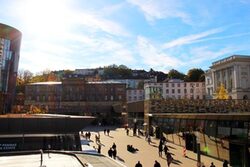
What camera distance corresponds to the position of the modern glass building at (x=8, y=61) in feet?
112

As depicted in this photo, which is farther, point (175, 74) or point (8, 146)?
point (175, 74)

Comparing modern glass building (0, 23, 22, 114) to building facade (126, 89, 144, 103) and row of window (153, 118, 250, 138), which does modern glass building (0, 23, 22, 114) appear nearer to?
row of window (153, 118, 250, 138)

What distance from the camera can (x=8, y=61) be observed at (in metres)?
36.8

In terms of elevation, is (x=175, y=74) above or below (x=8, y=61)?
above

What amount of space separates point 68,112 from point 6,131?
82.1 metres

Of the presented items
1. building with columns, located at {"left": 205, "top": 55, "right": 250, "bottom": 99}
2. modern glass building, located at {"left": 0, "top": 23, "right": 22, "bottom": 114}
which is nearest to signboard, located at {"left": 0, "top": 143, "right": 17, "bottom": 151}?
modern glass building, located at {"left": 0, "top": 23, "right": 22, "bottom": 114}

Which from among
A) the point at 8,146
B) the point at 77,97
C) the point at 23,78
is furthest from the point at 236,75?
the point at 8,146

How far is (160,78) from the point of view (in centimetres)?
17700

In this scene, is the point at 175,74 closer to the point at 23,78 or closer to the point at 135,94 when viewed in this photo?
the point at 135,94

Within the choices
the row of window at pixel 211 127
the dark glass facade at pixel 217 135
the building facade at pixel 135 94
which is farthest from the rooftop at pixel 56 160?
the building facade at pixel 135 94

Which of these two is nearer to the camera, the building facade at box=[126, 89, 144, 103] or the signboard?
the signboard

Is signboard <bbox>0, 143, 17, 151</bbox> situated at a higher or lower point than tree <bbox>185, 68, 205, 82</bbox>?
lower

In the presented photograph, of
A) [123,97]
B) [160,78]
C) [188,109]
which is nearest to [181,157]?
[188,109]

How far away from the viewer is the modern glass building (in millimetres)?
34062
